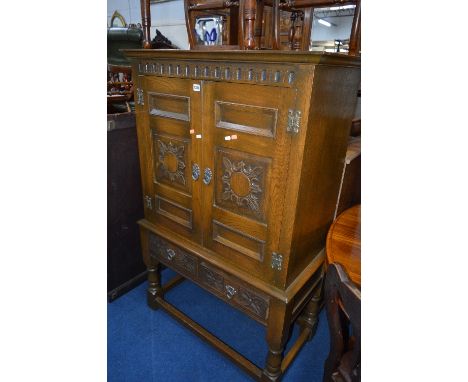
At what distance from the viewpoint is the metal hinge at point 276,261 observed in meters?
1.18

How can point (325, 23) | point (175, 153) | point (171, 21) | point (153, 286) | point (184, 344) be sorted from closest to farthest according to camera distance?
1. point (175, 153)
2. point (184, 344)
3. point (153, 286)
4. point (171, 21)
5. point (325, 23)

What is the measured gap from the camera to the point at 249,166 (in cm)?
115

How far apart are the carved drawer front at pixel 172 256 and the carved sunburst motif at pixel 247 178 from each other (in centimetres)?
46

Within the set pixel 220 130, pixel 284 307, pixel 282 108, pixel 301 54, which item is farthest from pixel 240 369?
pixel 301 54

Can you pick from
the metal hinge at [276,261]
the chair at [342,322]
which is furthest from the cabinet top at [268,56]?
the metal hinge at [276,261]

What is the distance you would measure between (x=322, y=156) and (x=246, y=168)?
287mm

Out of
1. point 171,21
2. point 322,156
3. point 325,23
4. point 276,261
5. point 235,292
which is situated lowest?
point 235,292

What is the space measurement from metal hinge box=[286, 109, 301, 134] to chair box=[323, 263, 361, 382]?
0.45 m

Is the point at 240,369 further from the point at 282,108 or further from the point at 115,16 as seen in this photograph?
the point at 115,16

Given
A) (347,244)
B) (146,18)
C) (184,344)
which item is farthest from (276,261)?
(146,18)

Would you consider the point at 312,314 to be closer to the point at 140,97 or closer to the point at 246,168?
the point at 246,168

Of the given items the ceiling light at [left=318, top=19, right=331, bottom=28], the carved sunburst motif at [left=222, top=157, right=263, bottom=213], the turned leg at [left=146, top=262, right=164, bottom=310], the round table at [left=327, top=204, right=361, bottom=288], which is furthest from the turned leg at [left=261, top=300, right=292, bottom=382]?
the ceiling light at [left=318, top=19, right=331, bottom=28]

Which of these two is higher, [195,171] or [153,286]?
[195,171]
